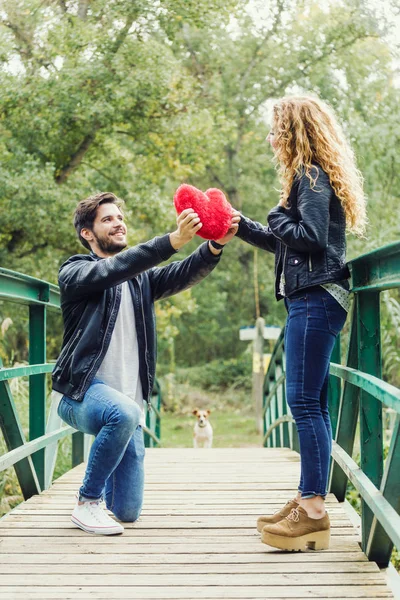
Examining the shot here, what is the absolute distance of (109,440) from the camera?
3.10 meters

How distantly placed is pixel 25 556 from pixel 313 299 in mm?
1485

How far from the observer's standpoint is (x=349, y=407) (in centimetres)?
328

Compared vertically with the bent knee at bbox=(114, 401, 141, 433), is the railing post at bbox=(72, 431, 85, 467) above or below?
below

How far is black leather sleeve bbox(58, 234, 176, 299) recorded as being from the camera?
10.2 ft

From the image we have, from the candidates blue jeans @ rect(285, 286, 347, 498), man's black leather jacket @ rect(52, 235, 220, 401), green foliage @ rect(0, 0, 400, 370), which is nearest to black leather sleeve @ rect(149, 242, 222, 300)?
man's black leather jacket @ rect(52, 235, 220, 401)

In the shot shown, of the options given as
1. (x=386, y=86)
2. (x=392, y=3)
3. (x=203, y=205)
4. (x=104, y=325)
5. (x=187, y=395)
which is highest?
(x=392, y=3)

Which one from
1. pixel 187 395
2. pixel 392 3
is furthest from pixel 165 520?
pixel 187 395

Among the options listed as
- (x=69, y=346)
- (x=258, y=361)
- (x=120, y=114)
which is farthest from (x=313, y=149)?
(x=258, y=361)

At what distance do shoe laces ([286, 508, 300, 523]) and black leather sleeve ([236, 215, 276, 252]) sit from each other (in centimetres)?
114

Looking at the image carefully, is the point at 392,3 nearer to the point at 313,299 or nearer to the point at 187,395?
the point at 187,395

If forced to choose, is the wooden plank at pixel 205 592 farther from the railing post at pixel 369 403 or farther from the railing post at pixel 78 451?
the railing post at pixel 78 451

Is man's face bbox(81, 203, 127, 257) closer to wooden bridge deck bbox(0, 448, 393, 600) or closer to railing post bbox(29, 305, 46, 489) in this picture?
railing post bbox(29, 305, 46, 489)

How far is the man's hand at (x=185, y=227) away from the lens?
307cm

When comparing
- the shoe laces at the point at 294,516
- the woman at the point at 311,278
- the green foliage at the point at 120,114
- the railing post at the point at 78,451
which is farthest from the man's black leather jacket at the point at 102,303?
the green foliage at the point at 120,114
